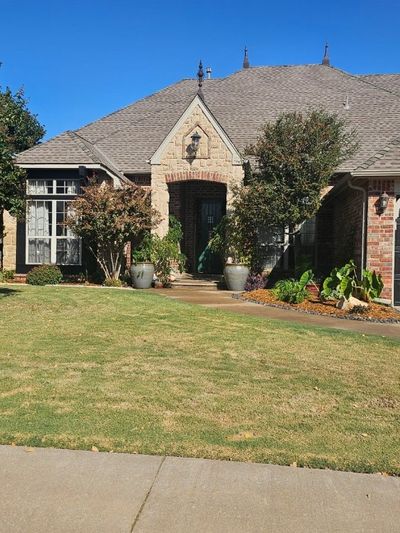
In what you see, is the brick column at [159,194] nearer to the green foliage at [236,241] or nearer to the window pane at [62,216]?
the green foliage at [236,241]

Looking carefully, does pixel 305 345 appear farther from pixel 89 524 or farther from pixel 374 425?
pixel 89 524

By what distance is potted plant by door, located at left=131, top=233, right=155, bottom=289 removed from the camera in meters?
14.7

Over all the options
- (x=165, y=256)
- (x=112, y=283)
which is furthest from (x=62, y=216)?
(x=165, y=256)

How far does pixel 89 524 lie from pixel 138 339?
189 inches

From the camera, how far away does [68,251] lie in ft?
53.6

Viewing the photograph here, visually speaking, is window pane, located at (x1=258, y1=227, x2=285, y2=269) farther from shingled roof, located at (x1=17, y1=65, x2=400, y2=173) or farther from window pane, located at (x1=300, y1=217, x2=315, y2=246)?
shingled roof, located at (x1=17, y1=65, x2=400, y2=173)

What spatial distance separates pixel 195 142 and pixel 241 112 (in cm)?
493

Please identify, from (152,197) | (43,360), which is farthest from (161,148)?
(43,360)

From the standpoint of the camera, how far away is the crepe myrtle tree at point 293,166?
13156 mm

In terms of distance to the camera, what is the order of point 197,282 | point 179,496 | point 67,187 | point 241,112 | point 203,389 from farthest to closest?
1. point 241,112
2. point 67,187
3. point 197,282
4. point 203,389
5. point 179,496

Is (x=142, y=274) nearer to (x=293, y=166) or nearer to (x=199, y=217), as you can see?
(x=199, y=217)

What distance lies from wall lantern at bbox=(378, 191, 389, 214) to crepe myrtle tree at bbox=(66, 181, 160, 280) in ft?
20.5

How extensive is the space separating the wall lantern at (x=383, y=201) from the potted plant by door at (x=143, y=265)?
6.47m

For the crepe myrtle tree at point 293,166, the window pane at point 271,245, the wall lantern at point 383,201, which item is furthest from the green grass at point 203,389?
the window pane at point 271,245
